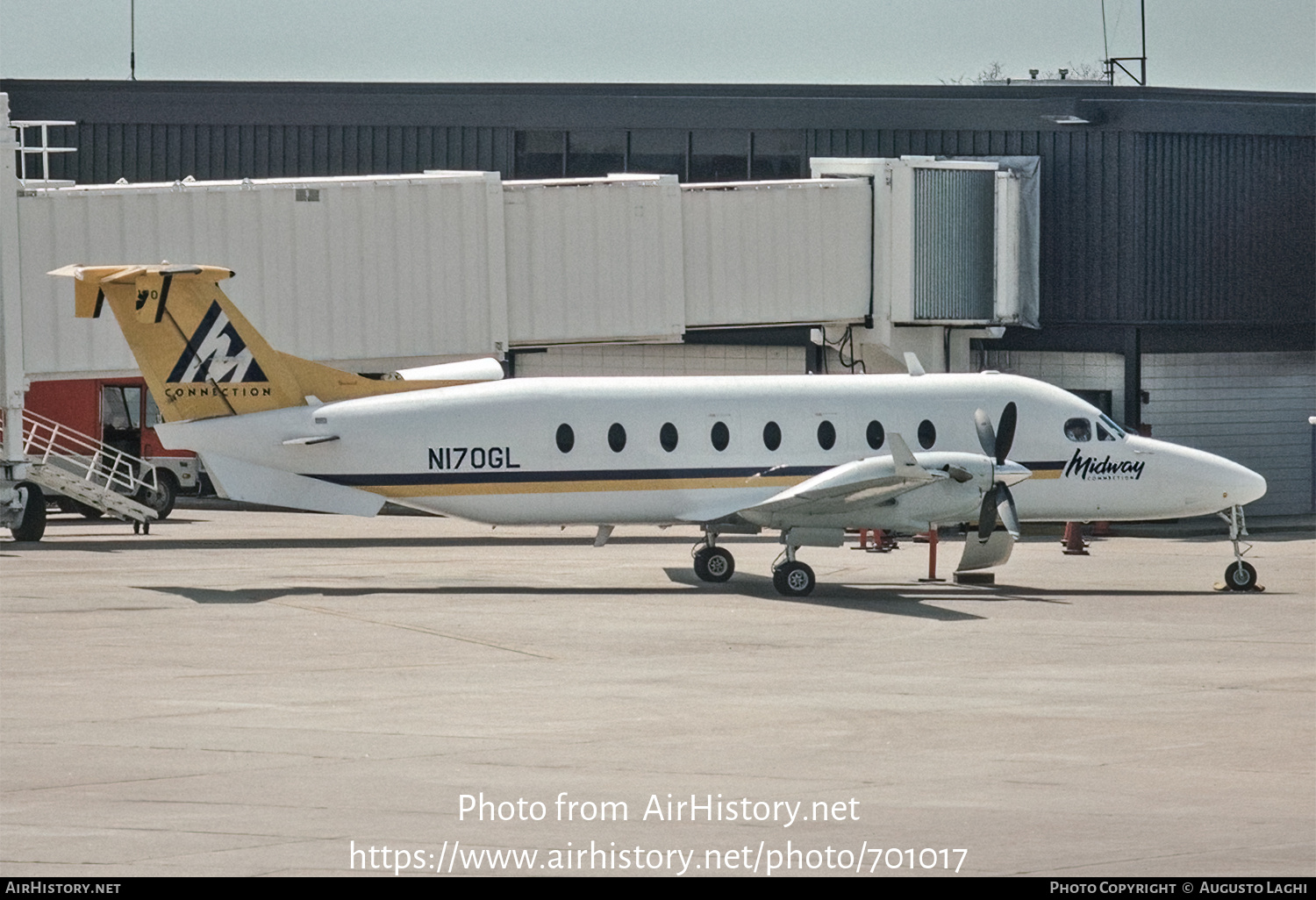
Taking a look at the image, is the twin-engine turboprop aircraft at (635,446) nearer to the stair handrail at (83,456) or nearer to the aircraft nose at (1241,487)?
the aircraft nose at (1241,487)

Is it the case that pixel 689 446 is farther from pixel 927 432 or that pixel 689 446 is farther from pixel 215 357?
pixel 215 357

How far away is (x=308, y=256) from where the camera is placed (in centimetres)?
3444

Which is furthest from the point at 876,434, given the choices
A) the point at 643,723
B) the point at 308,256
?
the point at 308,256

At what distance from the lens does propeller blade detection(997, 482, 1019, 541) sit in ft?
81.0

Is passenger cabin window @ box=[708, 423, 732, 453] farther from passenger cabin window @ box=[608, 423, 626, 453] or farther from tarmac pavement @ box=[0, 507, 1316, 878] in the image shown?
tarmac pavement @ box=[0, 507, 1316, 878]

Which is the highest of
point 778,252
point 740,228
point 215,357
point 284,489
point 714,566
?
point 740,228

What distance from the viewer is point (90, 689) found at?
17.3 metres

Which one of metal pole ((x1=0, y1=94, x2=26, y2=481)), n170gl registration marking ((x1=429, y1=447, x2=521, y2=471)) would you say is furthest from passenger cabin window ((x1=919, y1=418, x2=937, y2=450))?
metal pole ((x1=0, y1=94, x2=26, y2=481))

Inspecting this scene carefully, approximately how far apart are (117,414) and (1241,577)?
86.1 ft

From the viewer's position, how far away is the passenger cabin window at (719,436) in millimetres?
26594

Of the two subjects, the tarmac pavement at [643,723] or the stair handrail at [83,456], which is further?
the stair handrail at [83,456]

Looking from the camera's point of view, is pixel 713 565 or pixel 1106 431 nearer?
pixel 713 565

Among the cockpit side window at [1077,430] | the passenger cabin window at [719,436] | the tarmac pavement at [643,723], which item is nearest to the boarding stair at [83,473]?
the tarmac pavement at [643,723]

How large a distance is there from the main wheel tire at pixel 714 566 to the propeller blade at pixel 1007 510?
4355 millimetres
